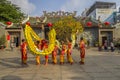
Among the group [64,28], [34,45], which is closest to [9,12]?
[64,28]

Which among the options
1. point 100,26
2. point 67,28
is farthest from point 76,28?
point 100,26

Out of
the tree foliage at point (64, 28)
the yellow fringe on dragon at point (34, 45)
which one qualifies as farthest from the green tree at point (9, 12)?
the yellow fringe on dragon at point (34, 45)

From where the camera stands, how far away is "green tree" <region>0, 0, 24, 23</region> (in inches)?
1737

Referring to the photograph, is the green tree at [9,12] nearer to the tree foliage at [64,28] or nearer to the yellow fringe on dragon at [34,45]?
the tree foliage at [64,28]

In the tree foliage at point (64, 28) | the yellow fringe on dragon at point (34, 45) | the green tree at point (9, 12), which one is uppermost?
the green tree at point (9, 12)

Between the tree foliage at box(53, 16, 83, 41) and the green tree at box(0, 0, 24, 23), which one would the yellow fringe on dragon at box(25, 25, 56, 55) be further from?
the green tree at box(0, 0, 24, 23)

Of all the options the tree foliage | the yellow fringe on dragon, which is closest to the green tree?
the tree foliage

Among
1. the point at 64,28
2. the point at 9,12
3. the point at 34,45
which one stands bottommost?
the point at 34,45

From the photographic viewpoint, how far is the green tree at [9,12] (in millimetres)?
44125

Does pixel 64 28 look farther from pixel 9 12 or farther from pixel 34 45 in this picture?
pixel 9 12

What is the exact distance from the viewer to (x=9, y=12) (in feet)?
149

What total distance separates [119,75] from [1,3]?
1484 inches

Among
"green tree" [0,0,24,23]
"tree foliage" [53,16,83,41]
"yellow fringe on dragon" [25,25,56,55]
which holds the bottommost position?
"yellow fringe on dragon" [25,25,56,55]

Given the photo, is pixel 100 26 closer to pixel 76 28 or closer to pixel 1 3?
pixel 76 28
